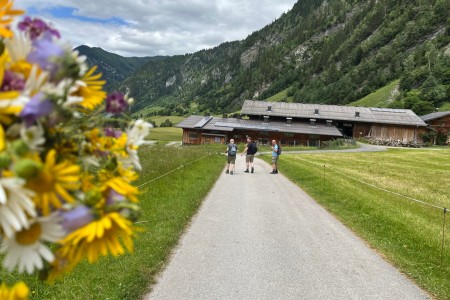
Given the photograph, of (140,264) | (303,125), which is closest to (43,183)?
(140,264)

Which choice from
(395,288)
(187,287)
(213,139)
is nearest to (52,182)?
(187,287)

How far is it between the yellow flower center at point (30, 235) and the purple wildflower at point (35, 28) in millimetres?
691

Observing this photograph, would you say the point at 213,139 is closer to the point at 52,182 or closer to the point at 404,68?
the point at 52,182

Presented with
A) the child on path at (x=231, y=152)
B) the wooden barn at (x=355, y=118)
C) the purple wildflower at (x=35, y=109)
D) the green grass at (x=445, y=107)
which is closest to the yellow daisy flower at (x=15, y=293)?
the purple wildflower at (x=35, y=109)

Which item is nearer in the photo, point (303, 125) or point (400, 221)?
point (400, 221)

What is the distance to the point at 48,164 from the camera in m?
1.34

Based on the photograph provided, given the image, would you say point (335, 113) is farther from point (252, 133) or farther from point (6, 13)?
point (6, 13)

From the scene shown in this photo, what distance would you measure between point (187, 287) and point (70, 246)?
6.42m

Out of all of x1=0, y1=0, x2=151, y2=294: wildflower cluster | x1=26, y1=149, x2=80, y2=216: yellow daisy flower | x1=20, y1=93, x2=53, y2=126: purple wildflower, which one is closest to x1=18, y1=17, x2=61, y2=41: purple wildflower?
x1=0, y1=0, x2=151, y2=294: wildflower cluster

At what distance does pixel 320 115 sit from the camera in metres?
85.1

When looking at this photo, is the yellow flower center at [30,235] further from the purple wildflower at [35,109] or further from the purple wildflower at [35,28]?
the purple wildflower at [35,28]

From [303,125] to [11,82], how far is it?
8225cm

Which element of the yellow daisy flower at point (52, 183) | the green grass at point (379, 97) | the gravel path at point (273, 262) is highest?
the green grass at point (379, 97)

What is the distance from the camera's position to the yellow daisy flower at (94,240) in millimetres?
1462
